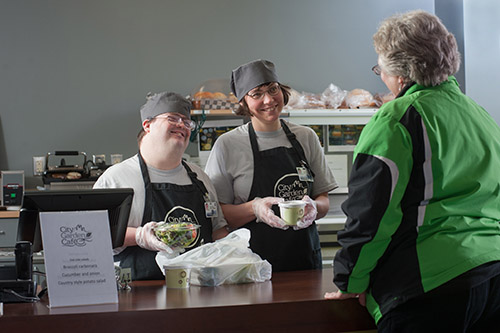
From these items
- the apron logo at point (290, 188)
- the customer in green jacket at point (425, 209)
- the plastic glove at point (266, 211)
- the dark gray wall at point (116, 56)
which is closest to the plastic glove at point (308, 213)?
the plastic glove at point (266, 211)

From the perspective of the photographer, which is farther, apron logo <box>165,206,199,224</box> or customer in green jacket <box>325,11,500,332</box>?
apron logo <box>165,206,199,224</box>

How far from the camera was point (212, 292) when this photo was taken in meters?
2.25

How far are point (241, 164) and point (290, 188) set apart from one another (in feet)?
0.91

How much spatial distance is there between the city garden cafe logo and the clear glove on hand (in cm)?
37

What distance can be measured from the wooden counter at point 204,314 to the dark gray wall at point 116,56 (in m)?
3.09

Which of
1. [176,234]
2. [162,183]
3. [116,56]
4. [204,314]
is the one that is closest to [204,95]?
[116,56]

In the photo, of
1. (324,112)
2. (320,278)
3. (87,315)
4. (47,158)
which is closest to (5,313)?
(87,315)

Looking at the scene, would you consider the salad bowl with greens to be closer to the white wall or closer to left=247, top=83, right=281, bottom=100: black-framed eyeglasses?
left=247, top=83, right=281, bottom=100: black-framed eyeglasses

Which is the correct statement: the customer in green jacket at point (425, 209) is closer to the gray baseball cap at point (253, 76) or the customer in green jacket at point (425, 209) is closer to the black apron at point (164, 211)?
the black apron at point (164, 211)

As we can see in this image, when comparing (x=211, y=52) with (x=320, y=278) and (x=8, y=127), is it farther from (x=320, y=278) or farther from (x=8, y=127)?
(x=320, y=278)

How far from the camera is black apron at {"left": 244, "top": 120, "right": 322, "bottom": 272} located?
9.98ft

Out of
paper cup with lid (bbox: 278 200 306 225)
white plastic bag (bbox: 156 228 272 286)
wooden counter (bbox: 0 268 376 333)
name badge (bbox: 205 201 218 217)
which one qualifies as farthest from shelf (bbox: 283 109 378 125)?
wooden counter (bbox: 0 268 376 333)

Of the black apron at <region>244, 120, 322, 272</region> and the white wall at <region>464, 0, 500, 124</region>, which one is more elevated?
the white wall at <region>464, 0, 500, 124</region>

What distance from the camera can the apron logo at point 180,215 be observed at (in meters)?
2.78
